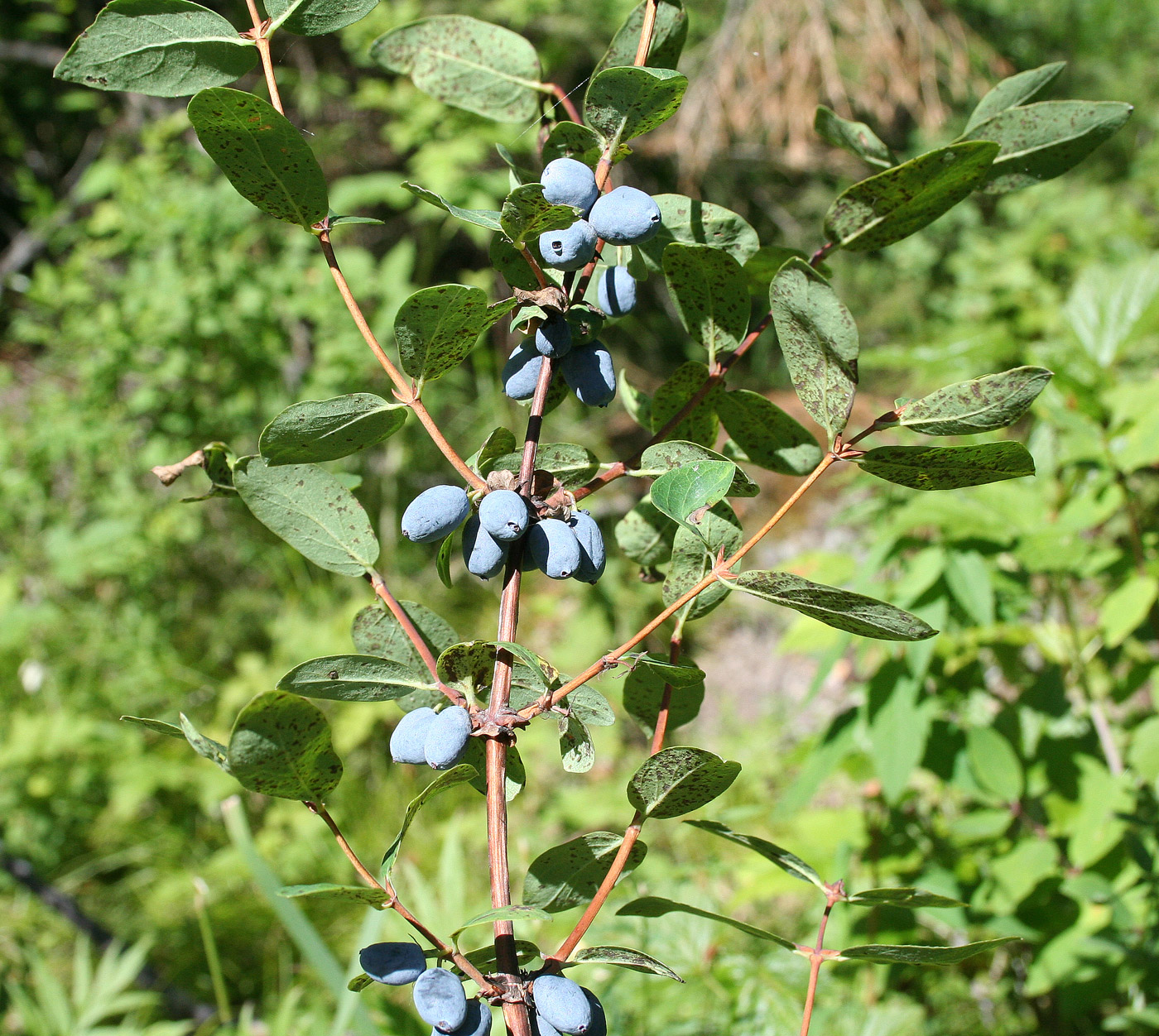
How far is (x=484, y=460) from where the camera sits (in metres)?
0.45

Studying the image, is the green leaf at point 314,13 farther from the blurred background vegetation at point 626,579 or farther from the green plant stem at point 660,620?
the blurred background vegetation at point 626,579

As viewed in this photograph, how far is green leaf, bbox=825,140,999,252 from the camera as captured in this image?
39cm

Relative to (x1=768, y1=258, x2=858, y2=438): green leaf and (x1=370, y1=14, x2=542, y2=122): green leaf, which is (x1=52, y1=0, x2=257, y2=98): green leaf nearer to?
(x1=370, y1=14, x2=542, y2=122): green leaf

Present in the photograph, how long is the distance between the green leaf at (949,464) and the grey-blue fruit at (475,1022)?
30 cm

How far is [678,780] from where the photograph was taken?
1.36ft

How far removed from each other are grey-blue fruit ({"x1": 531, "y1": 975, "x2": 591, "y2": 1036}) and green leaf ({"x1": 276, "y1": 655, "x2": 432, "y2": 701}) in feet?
0.48

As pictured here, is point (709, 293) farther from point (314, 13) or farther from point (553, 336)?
point (314, 13)

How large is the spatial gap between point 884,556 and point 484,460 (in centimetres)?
72

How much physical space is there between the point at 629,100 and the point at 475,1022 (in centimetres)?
41

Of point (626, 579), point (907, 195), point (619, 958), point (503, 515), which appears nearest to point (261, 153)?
point (503, 515)

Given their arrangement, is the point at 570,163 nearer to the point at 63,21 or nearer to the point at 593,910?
the point at 593,910

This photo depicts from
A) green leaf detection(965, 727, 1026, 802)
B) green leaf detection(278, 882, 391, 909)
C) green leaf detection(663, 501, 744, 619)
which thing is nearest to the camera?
green leaf detection(278, 882, 391, 909)

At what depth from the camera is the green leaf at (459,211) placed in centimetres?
35

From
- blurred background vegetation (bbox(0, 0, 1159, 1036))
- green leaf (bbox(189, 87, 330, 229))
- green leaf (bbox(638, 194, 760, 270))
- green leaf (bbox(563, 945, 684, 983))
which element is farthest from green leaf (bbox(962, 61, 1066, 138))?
blurred background vegetation (bbox(0, 0, 1159, 1036))
